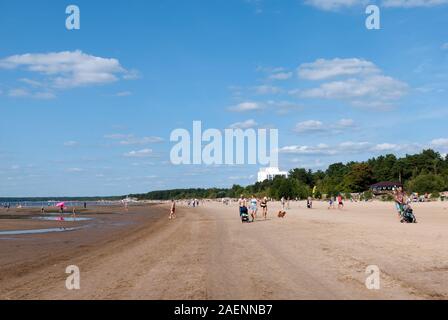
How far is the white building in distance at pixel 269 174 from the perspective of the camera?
162125 mm

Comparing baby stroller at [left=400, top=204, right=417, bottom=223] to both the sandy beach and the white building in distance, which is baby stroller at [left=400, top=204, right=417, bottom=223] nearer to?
the sandy beach

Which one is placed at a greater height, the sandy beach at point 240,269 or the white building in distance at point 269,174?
the white building in distance at point 269,174

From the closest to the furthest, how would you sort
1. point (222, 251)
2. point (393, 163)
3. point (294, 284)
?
point (294, 284) < point (222, 251) < point (393, 163)

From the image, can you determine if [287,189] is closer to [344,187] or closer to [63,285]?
[344,187]

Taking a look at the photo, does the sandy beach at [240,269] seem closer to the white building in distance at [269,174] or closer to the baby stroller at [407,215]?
the baby stroller at [407,215]

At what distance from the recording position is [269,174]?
564 ft

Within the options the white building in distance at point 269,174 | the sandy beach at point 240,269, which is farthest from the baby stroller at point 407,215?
the white building in distance at point 269,174

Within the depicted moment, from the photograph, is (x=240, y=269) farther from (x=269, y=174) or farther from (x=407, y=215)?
(x=269, y=174)

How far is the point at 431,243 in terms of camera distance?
17281mm

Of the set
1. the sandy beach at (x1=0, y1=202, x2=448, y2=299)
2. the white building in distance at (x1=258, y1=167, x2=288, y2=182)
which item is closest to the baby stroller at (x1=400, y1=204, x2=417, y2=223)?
the sandy beach at (x1=0, y1=202, x2=448, y2=299)

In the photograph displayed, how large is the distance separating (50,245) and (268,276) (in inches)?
546

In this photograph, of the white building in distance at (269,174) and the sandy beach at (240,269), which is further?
the white building in distance at (269,174)
